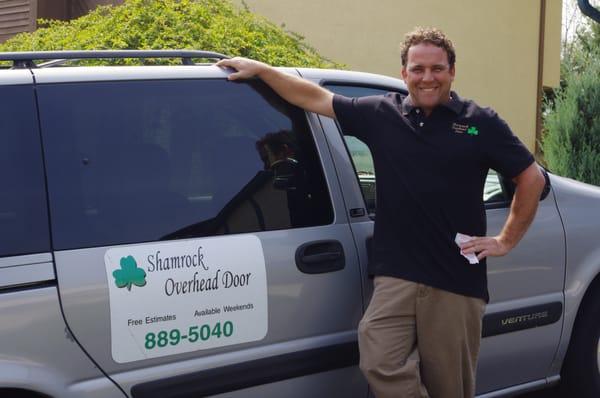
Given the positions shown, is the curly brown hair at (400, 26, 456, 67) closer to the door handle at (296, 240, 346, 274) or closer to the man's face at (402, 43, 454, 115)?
the man's face at (402, 43, 454, 115)

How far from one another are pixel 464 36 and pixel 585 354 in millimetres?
10356

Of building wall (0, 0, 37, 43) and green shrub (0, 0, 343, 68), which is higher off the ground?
building wall (0, 0, 37, 43)

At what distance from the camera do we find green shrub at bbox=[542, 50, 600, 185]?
27.8ft

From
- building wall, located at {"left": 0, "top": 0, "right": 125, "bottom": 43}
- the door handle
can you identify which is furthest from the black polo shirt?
building wall, located at {"left": 0, "top": 0, "right": 125, "bottom": 43}

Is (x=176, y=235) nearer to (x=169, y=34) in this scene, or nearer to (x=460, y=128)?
(x=460, y=128)

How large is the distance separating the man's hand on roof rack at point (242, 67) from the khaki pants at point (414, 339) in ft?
3.11

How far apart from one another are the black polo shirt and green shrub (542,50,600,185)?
228 inches

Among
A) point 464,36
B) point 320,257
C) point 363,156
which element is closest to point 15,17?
point 464,36

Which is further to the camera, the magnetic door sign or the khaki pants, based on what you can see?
the khaki pants

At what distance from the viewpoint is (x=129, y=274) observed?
2.61 metres

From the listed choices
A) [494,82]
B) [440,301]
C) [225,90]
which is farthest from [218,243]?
[494,82]

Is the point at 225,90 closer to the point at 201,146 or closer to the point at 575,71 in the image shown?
the point at 201,146

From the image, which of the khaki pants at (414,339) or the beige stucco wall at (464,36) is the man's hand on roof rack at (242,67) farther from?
the beige stucco wall at (464,36)

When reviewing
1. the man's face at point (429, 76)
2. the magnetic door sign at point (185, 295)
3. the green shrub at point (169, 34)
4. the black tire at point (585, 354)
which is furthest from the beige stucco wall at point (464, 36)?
the magnetic door sign at point (185, 295)
